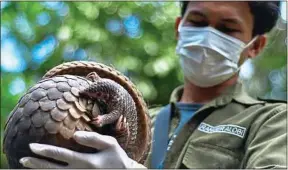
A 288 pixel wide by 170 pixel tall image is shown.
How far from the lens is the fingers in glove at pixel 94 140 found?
979 mm

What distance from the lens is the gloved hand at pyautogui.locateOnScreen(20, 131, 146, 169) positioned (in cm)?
97

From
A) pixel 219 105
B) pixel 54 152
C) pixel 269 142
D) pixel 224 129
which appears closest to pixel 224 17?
pixel 219 105

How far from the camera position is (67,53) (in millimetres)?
4785

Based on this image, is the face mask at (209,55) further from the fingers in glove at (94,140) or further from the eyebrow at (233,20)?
the fingers in glove at (94,140)

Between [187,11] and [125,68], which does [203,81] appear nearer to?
[187,11]

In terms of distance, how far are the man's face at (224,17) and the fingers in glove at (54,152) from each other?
3.73ft

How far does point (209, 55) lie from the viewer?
208 cm

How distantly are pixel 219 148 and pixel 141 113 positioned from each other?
0.69 meters

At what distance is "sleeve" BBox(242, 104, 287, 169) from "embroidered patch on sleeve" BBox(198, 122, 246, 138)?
0.03 metres

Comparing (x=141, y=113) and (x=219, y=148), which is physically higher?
(x=141, y=113)

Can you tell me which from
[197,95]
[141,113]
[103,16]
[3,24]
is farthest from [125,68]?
[141,113]

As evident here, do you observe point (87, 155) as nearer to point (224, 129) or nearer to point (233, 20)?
point (224, 129)

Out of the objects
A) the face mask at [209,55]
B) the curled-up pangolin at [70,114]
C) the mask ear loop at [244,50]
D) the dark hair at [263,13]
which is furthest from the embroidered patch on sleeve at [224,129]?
the curled-up pangolin at [70,114]

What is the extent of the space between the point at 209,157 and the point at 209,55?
0.44 m
